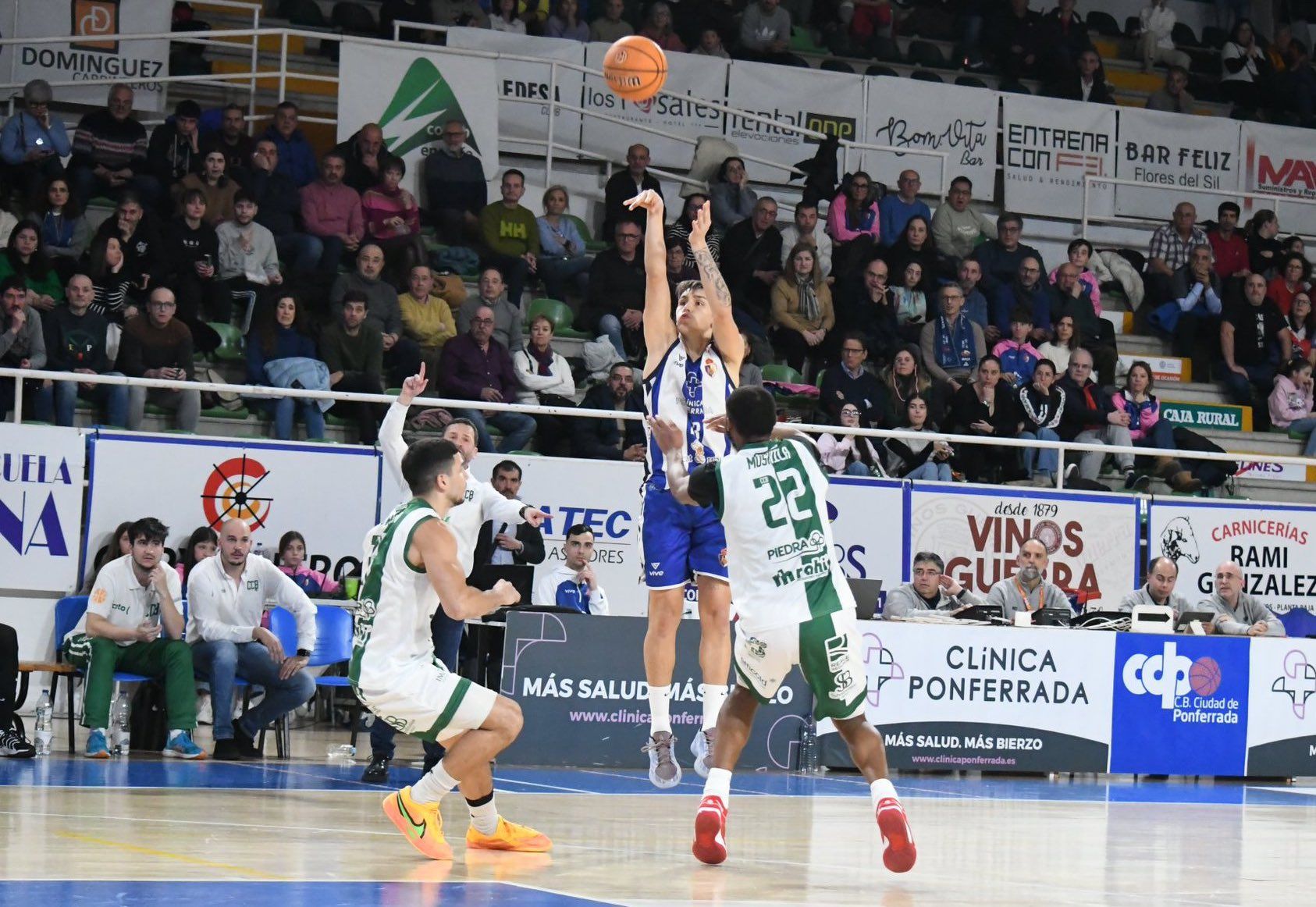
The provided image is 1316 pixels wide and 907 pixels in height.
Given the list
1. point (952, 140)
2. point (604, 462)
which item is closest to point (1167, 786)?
point (604, 462)

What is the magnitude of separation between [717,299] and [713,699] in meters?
2.06

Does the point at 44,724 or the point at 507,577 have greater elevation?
the point at 507,577

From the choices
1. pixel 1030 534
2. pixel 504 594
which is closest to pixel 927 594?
pixel 1030 534

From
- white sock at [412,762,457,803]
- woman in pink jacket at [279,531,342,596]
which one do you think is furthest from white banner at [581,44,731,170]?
white sock at [412,762,457,803]

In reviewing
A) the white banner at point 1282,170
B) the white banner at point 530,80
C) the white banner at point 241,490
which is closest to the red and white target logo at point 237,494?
the white banner at point 241,490

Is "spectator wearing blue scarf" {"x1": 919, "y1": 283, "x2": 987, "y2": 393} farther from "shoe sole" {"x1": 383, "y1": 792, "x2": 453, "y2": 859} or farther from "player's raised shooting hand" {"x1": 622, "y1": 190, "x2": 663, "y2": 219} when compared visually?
"shoe sole" {"x1": 383, "y1": 792, "x2": 453, "y2": 859}

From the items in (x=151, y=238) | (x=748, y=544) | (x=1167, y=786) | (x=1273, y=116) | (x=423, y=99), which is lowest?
(x=1167, y=786)

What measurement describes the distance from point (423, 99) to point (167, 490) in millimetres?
6645

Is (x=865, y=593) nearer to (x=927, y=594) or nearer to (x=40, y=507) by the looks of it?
(x=927, y=594)

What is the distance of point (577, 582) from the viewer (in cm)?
1396

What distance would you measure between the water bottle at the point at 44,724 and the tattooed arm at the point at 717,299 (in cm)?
563

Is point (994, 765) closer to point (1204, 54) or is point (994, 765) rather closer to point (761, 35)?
point (761, 35)

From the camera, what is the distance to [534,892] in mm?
6184

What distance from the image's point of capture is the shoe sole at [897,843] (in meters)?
6.82
